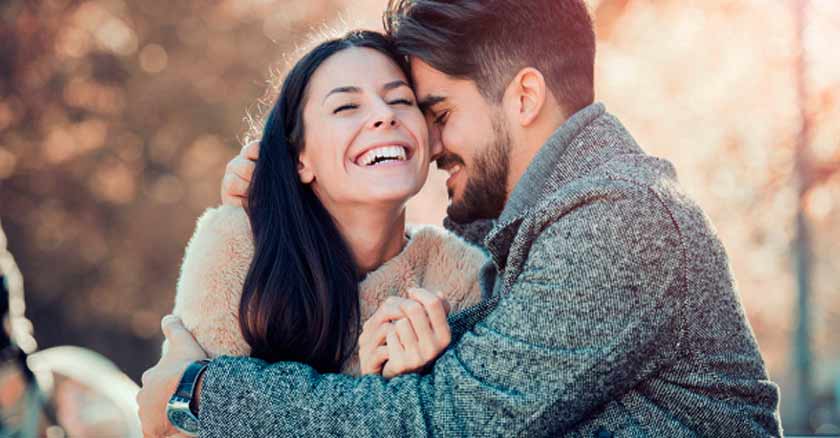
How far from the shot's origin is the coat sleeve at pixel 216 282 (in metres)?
2.53

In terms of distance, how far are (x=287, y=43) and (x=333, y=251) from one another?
25.7 feet

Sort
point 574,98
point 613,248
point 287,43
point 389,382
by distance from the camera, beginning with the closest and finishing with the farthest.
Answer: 1. point 613,248
2. point 389,382
3. point 574,98
4. point 287,43

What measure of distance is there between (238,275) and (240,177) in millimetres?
383

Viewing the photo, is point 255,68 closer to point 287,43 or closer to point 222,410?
point 287,43

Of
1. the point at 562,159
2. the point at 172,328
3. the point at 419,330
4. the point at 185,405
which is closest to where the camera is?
the point at 419,330

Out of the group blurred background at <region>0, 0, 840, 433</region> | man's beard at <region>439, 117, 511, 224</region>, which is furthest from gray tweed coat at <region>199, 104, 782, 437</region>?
blurred background at <region>0, 0, 840, 433</region>

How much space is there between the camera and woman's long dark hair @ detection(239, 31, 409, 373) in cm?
254

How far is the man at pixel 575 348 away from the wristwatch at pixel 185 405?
0.16 feet

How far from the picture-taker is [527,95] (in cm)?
260

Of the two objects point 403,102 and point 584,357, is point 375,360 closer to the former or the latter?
point 584,357

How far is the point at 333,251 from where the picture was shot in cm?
282

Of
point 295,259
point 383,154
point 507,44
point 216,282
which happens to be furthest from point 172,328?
point 507,44

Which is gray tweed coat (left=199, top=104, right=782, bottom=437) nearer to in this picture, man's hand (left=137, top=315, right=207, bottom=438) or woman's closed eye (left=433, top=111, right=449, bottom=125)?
man's hand (left=137, top=315, right=207, bottom=438)

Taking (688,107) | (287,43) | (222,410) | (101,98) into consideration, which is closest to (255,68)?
(287,43)
